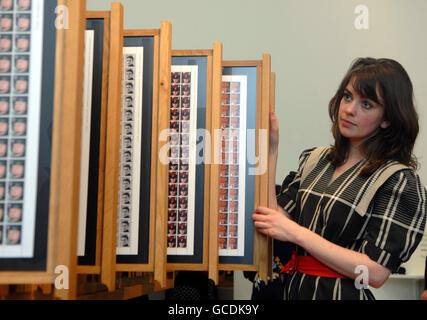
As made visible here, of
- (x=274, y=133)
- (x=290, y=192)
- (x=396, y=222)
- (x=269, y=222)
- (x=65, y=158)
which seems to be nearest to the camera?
(x=65, y=158)

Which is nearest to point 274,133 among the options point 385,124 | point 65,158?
point 385,124

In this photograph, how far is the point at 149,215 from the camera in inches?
36.6

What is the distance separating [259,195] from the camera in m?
1.02

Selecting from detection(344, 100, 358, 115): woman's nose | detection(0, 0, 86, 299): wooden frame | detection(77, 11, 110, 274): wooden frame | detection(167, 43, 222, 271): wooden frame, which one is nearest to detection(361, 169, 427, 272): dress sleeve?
detection(344, 100, 358, 115): woman's nose

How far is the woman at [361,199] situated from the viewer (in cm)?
114

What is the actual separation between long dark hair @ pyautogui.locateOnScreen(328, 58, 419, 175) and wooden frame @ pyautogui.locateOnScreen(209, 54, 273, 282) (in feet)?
1.14

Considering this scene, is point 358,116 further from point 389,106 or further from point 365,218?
point 365,218

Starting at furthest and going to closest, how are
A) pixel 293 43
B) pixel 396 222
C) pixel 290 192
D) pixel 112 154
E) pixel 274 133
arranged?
pixel 293 43 < pixel 290 192 < pixel 274 133 < pixel 396 222 < pixel 112 154

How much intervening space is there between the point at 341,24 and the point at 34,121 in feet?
6.71

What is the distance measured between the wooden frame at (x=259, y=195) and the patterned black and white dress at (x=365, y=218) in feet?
0.81

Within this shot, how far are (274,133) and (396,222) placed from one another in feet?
1.34

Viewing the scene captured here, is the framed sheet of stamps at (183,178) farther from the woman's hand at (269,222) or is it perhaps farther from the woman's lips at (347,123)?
the woman's lips at (347,123)
